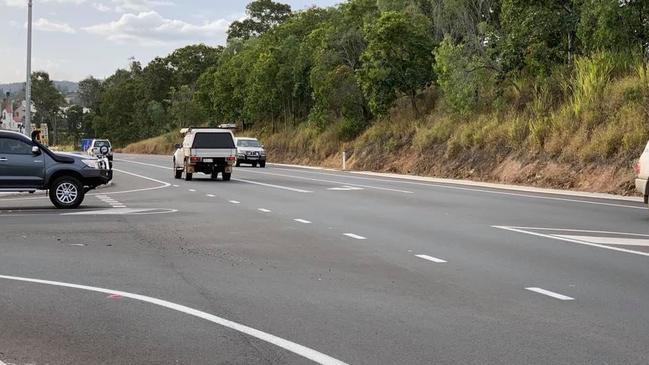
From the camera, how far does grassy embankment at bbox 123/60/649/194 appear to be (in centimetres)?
2598

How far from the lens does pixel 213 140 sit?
3080cm

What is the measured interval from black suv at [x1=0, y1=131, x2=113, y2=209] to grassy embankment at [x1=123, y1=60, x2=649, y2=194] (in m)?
15.8

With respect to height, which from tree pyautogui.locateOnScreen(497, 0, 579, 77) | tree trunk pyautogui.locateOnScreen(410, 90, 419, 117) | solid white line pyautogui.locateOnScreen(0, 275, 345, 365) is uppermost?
tree pyautogui.locateOnScreen(497, 0, 579, 77)

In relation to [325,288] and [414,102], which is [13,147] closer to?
[325,288]

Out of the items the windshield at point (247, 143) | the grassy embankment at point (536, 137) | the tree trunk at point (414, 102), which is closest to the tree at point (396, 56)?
the tree trunk at point (414, 102)

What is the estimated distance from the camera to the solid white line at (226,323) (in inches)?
228

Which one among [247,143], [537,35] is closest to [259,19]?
[247,143]

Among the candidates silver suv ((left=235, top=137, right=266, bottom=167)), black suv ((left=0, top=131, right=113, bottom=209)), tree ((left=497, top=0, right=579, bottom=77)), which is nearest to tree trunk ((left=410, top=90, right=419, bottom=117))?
silver suv ((left=235, top=137, right=266, bottom=167))

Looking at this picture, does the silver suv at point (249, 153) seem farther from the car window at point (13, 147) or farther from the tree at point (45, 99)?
the tree at point (45, 99)

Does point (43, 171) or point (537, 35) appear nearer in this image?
Answer: point (43, 171)

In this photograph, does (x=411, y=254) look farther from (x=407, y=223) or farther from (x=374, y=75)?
(x=374, y=75)

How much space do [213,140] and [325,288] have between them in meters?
23.0

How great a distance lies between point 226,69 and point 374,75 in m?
35.1

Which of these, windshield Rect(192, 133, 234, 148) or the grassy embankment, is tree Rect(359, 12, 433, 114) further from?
windshield Rect(192, 133, 234, 148)
